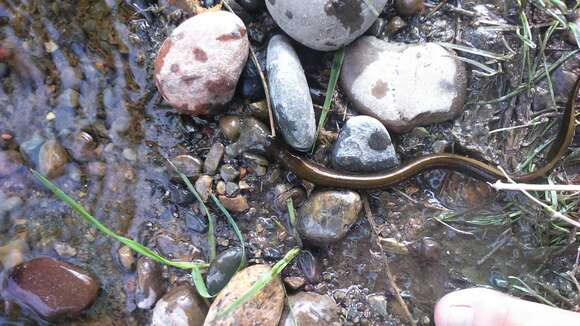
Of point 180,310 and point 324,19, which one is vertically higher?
point 324,19

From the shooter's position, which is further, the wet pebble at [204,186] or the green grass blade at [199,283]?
the wet pebble at [204,186]

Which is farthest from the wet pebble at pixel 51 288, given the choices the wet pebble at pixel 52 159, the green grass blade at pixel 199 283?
the green grass blade at pixel 199 283

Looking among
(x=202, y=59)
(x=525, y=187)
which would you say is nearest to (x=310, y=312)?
(x=525, y=187)

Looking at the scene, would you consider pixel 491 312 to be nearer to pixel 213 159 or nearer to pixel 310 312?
pixel 310 312

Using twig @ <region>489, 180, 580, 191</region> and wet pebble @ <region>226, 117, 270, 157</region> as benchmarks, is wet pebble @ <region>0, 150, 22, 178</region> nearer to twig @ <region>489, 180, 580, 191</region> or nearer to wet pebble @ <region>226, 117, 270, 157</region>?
wet pebble @ <region>226, 117, 270, 157</region>

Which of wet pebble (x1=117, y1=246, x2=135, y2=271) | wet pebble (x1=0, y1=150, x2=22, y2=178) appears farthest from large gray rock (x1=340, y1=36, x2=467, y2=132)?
wet pebble (x1=0, y1=150, x2=22, y2=178)

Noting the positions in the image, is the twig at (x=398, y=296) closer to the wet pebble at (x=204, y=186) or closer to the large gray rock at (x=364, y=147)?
the large gray rock at (x=364, y=147)

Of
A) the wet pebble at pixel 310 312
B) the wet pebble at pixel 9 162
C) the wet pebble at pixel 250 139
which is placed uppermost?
the wet pebble at pixel 250 139
